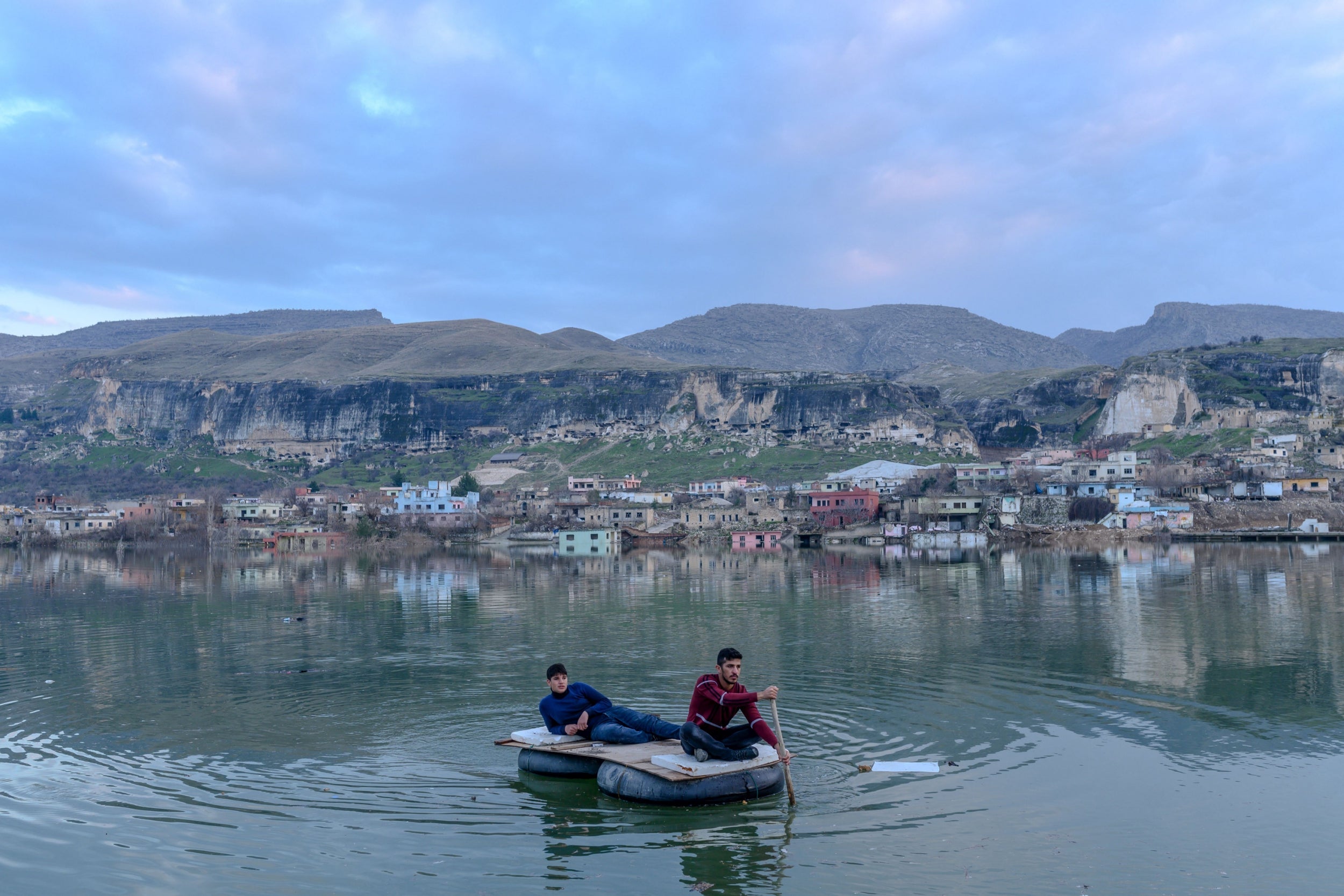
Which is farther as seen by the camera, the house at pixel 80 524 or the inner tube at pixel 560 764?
the house at pixel 80 524

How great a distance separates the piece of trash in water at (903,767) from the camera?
13.9m

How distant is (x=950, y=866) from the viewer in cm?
1056

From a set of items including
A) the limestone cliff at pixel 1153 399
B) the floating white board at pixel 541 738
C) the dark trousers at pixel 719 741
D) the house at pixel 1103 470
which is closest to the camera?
the dark trousers at pixel 719 741

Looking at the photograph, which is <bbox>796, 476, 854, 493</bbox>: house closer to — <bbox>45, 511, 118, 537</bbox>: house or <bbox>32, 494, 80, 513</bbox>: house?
<bbox>45, 511, 118, 537</bbox>: house

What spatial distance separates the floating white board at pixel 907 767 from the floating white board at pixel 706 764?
5.57 ft

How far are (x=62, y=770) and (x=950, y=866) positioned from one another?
1164 centimetres

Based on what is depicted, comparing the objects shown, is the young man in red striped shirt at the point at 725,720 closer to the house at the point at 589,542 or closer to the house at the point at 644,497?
the house at the point at 589,542

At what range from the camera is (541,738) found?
1448 cm

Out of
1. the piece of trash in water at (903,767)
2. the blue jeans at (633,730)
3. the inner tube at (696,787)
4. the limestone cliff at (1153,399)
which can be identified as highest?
the limestone cliff at (1153,399)

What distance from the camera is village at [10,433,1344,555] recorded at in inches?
3467

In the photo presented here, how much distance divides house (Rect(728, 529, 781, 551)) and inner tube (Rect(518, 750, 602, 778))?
72.5 meters

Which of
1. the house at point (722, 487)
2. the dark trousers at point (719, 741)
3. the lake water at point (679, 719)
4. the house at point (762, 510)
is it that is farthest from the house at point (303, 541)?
the dark trousers at point (719, 741)

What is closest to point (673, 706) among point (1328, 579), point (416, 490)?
point (1328, 579)

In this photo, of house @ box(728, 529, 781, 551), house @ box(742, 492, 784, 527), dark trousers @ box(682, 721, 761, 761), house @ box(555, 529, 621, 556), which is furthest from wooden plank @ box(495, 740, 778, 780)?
house @ box(742, 492, 784, 527)
